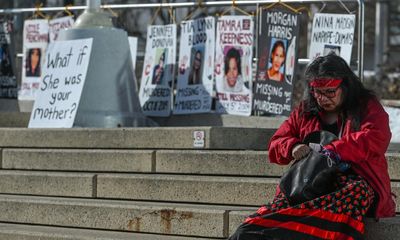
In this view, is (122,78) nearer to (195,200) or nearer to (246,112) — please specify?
(246,112)

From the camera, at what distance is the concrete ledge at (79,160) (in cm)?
826

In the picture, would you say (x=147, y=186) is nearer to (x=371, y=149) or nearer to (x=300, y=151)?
(x=300, y=151)

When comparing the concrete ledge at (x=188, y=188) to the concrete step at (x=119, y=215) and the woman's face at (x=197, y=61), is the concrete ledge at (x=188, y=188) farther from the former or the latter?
the woman's face at (x=197, y=61)

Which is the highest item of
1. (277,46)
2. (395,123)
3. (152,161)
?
(277,46)

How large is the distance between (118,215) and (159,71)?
3.87 meters

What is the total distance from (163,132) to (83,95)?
196cm

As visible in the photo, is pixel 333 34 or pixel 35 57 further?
pixel 35 57

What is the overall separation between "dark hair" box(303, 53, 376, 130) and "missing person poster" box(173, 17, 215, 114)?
4398 mm

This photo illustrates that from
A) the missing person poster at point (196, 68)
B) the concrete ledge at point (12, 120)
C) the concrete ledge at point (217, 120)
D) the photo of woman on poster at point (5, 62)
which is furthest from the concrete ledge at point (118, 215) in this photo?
the photo of woman on poster at point (5, 62)

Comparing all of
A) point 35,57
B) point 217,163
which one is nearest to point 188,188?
point 217,163

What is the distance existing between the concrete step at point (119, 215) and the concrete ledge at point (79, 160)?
42cm

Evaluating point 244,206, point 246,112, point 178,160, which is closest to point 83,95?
point 246,112

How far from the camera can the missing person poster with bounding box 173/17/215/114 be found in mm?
10750

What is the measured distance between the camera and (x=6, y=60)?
41.8ft
